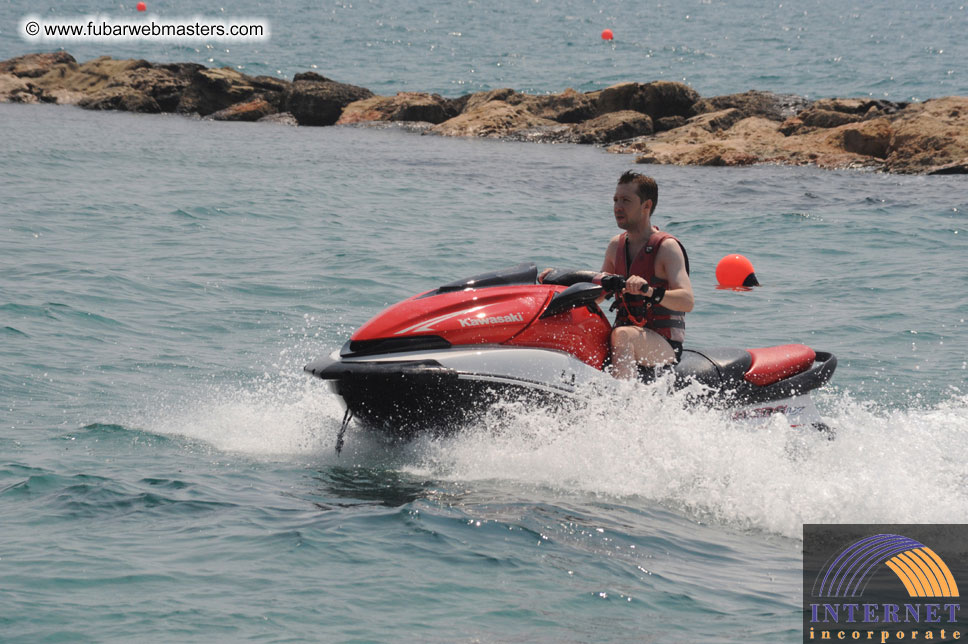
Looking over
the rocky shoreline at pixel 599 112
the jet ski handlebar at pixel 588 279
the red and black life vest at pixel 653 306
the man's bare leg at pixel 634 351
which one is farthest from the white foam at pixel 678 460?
the rocky shoreline at pixel 599 112

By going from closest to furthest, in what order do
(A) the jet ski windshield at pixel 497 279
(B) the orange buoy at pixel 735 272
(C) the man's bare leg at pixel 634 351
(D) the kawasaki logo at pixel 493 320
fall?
(D) the kawasaki logo at pixel 493 320 → (C) the man's bare leg at pixel 634 351 → (A) the jet ski windshield at pixel 497 279 → (B) the orange buoy at pixel 735 272

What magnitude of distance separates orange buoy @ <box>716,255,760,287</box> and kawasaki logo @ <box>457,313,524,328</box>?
A: 229 inches

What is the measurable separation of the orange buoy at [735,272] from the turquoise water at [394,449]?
1.03 feet

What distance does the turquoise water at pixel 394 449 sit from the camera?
4.01 m

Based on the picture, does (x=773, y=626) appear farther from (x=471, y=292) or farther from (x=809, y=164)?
(x=809, y=164)

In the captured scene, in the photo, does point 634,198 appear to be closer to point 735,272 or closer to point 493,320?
point 493,320

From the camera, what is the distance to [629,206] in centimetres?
575

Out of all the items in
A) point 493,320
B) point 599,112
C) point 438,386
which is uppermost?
point 599,112

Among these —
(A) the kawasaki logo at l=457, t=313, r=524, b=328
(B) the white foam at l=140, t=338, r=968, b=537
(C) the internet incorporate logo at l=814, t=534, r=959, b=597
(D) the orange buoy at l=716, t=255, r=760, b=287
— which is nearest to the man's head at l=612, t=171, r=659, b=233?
(A) the kawasaki logo at l=457, t=313, r=524, b=328

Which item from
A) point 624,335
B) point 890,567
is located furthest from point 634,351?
point 890,567

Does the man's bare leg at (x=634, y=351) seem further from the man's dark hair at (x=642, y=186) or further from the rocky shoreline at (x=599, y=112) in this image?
the rocky shoreline at (x=599, y=112)

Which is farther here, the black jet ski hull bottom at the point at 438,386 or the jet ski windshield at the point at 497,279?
the jet ski windshield at the point at 497,279

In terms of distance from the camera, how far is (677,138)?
23109 mm

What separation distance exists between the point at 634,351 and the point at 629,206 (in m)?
0.80
